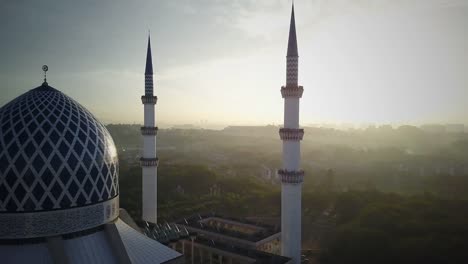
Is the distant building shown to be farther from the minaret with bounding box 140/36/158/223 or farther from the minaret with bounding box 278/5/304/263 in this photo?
the minaret with bounding box 140/36/158/223

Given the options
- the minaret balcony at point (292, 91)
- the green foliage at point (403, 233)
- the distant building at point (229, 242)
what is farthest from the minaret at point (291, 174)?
the green foliage at point (403, 233)

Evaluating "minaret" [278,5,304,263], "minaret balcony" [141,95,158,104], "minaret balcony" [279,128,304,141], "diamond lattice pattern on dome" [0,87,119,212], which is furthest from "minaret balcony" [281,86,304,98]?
"minaret balcony" [141,95,158,104]

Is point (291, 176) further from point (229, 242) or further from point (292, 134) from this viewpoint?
point (229, 242)

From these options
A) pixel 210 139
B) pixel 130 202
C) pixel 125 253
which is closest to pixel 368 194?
pixel 130 202

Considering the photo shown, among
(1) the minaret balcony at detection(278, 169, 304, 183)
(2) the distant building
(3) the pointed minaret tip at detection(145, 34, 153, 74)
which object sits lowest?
(2) the distant building

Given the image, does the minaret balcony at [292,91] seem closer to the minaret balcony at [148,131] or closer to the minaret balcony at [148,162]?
the minaret balcony at [148,131]

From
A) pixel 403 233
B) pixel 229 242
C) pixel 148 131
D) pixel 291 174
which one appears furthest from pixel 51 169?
pixel 403 233
